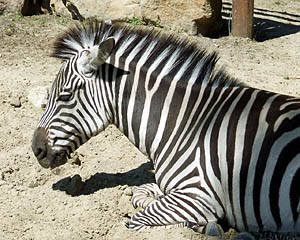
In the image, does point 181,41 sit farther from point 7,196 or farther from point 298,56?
point 298,56

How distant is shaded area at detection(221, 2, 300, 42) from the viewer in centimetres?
1170

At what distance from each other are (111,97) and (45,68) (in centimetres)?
393

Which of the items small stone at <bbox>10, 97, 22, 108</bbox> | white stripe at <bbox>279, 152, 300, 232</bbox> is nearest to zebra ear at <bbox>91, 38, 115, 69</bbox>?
white stripe at <bbox>279, 152, 300, 232</bbox>

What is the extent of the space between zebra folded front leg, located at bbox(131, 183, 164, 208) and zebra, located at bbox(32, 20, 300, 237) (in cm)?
1

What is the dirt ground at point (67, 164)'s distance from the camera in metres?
5.00

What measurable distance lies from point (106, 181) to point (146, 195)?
694 mm

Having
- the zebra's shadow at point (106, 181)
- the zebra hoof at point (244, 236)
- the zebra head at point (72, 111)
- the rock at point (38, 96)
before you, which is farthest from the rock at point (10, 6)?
the zebra hoof at point (244, 236)

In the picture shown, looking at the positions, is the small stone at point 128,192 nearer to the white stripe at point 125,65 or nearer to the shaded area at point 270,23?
the white stripe at point 125,65

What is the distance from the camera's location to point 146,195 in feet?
17.7

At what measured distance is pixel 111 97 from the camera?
5176 mm

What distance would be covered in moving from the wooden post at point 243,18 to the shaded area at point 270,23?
0.29 metres

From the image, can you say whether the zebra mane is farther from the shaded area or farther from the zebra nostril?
the shaded area

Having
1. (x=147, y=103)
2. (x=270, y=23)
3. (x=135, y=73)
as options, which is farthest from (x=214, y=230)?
(x=270, y=23)

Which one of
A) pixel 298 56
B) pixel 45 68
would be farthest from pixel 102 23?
pixel 298 56
